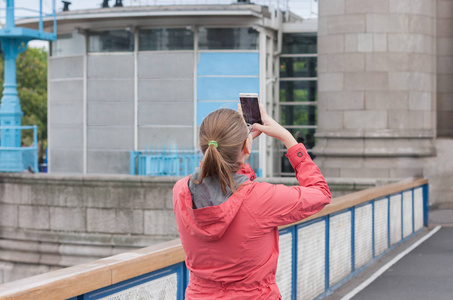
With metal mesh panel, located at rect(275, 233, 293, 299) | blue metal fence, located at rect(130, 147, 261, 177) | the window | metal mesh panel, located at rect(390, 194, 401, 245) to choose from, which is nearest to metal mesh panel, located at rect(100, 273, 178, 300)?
metal mesh panel, located at rect(275, 233, 293, 299)

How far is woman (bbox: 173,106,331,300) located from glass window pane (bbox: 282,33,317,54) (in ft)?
68.8

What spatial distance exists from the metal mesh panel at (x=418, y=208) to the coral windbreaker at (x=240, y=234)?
446 inches

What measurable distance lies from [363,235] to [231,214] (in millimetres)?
7466

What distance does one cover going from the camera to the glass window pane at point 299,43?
23.8m

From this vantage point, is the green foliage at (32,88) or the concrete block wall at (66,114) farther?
the green foliage at (32,88)

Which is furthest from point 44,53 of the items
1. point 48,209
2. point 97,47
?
point 48,209

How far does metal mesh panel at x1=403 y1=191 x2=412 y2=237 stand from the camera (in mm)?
13016

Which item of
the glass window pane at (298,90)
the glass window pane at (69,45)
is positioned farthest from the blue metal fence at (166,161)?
the glass window pane at (69,45)

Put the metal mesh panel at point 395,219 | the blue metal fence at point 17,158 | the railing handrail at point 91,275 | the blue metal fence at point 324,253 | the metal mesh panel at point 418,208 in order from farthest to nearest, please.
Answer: the blue metal fence at point 17,158, the metal mesh panel at point 418,208, the metal mesh panel at point 395,219, the blue metal fence at point 324,253, the railing handrail at point 91,275

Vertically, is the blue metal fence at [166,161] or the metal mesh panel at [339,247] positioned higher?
the blue metal fence at [166,161]

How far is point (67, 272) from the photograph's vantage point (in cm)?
389

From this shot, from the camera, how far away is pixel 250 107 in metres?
3.27

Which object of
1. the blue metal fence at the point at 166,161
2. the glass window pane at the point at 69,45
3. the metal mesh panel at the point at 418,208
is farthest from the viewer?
the glass window pane at the point at 69,45

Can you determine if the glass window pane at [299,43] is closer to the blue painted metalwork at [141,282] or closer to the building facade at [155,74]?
the building facade at [155,74]
